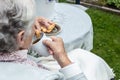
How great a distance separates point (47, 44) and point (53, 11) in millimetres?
829

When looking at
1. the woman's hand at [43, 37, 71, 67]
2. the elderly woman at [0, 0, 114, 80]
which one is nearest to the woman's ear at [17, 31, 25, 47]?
the elderly woman at [0, 0, 114, 80]

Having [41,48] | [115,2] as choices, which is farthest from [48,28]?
[115,2]

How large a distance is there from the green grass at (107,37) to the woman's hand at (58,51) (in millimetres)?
2227

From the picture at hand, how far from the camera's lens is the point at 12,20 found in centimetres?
171

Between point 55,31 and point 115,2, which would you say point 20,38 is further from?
point 115,2

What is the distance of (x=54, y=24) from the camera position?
274 centimetres

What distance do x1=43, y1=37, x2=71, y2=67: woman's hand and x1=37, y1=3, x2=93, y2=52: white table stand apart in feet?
1.47

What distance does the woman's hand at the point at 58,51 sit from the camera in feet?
6.88

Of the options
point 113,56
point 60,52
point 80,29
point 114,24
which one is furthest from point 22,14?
point 114,24

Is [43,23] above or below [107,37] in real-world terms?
above

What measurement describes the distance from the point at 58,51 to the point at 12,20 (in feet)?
1.62

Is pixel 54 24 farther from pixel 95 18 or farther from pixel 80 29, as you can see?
pixel 95 18

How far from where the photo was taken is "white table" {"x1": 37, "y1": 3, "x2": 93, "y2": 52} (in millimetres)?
2684

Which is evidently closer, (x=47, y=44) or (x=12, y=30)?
(x=12, y=30)
